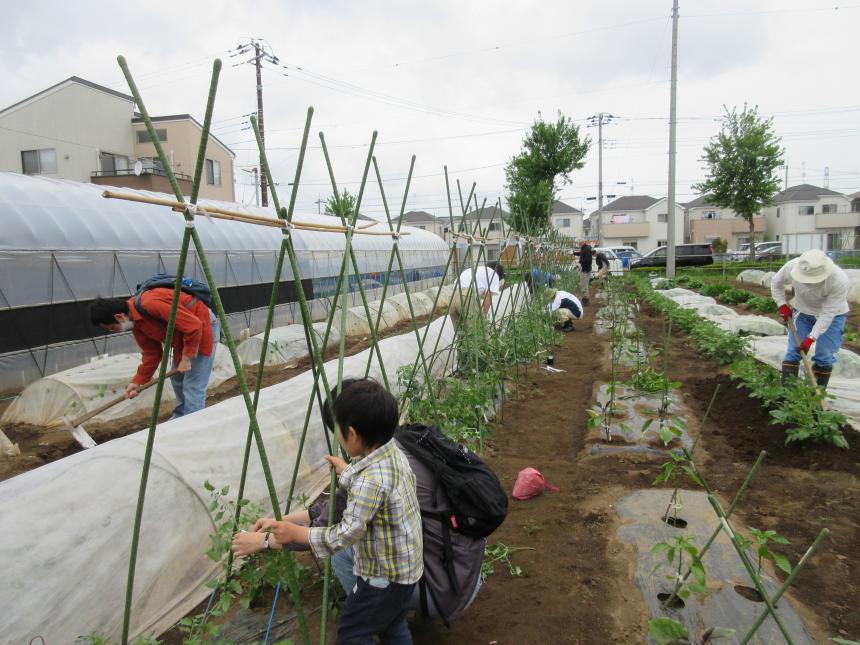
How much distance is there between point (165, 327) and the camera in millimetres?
3932

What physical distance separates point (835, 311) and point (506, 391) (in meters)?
→ 2.99

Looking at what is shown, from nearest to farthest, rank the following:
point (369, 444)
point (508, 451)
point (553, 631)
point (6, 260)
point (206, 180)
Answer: point (369, 444) < point (553, 631) < point (508, 451) < point (6, 260) < point (206, 180)

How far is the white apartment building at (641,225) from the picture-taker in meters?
50.6

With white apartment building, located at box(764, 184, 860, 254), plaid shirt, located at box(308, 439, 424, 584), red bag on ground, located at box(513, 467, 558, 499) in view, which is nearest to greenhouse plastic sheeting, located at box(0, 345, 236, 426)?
red bag on ground, located at box(513, 467, 558, 499)

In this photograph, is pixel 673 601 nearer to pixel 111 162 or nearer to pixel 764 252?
pixel 111 162

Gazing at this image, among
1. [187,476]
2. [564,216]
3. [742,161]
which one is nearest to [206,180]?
[742,161]

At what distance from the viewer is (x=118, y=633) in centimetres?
235

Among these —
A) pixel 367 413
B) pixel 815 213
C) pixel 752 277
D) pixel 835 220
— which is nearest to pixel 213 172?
pixel 752 277

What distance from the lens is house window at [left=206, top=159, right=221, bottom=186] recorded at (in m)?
26.6

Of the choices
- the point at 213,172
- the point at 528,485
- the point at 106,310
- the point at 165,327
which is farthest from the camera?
the point at 213,172

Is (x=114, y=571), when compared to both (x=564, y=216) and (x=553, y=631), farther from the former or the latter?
(x=564, y=216)

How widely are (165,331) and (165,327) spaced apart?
0.18 meters

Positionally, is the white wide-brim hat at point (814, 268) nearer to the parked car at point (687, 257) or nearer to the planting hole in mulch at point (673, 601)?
the planting hole in mulch at point (673, 601)

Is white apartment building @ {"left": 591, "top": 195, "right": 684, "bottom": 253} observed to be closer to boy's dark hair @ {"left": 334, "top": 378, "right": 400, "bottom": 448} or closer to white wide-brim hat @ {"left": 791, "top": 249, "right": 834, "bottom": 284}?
white wide-brim hat @ {"left": 791, "top": 249, "right": 834, "bottom": 284}
